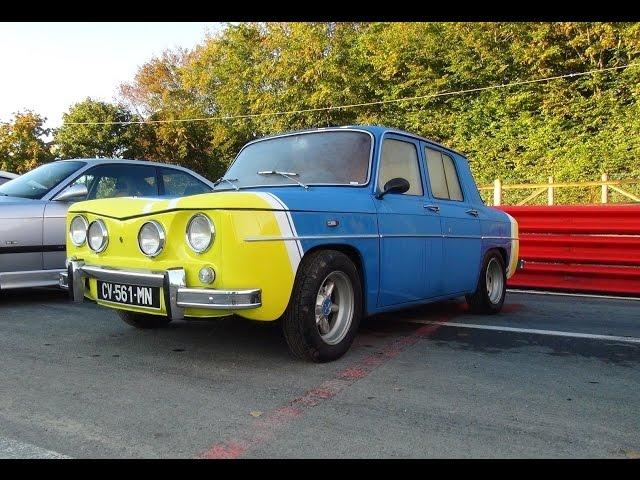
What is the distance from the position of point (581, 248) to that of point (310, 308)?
5.52m

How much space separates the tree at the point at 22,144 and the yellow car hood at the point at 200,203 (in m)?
27.9

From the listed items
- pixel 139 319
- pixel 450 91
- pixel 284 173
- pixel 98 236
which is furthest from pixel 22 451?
pixel 450 91

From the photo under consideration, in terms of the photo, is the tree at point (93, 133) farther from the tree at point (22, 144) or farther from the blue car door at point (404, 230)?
the blue car door at point (404, 230)

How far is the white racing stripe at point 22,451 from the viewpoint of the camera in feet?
8.39

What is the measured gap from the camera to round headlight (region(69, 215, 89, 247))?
4.40 m

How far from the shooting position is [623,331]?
531cm

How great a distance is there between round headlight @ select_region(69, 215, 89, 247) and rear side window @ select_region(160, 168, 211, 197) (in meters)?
2.93

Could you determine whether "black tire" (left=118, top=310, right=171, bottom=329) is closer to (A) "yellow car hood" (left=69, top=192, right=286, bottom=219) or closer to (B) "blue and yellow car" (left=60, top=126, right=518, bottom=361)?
(B) "blue and yellow car" (left=60, top=126, right=518, bottom=361)

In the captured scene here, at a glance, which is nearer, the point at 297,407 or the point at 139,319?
the point at 297,407

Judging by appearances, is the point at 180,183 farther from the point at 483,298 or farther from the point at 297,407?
the point at 297,407

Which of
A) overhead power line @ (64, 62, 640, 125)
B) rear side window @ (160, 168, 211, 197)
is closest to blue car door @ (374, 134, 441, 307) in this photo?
rear side window @ (160, 168, 211, 197)

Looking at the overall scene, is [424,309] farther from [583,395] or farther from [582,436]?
[582,436]

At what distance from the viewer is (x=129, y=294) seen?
388 centimetres

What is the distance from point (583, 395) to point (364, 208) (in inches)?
73.3
